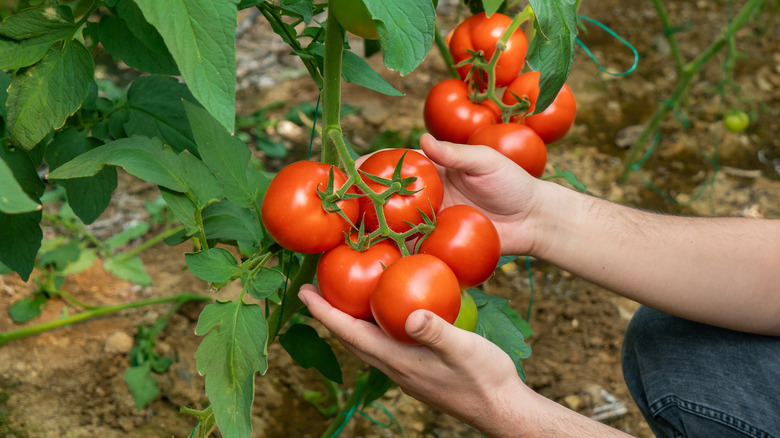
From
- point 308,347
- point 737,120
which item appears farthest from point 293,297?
point 737,120

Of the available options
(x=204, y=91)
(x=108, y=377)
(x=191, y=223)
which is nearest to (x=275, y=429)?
(x=108, y=377)

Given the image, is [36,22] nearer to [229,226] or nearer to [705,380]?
[229,226]

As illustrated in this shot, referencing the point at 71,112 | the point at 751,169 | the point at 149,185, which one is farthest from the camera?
the point at 751,169

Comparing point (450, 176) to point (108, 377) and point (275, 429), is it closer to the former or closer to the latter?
point (275, 429)

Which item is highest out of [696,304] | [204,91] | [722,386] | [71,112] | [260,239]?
[204,91]

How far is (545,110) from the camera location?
3.82ft

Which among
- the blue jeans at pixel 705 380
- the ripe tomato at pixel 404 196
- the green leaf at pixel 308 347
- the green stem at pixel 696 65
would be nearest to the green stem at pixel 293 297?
the green leaf at pixel 308 347

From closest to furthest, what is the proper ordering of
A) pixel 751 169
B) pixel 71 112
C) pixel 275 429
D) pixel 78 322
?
pixel 71 112, pixel 275 429, pixel 78 322, pixel 751 169

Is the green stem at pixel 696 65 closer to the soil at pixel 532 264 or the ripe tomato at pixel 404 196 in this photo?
the soil at pixel 532 264

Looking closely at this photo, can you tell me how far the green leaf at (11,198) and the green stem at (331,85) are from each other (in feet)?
1.46

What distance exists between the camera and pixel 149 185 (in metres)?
2.06

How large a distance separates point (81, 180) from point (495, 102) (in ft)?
2.31

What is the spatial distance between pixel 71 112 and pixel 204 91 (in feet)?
1.17

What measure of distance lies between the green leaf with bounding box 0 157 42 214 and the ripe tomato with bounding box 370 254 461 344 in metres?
0.43
